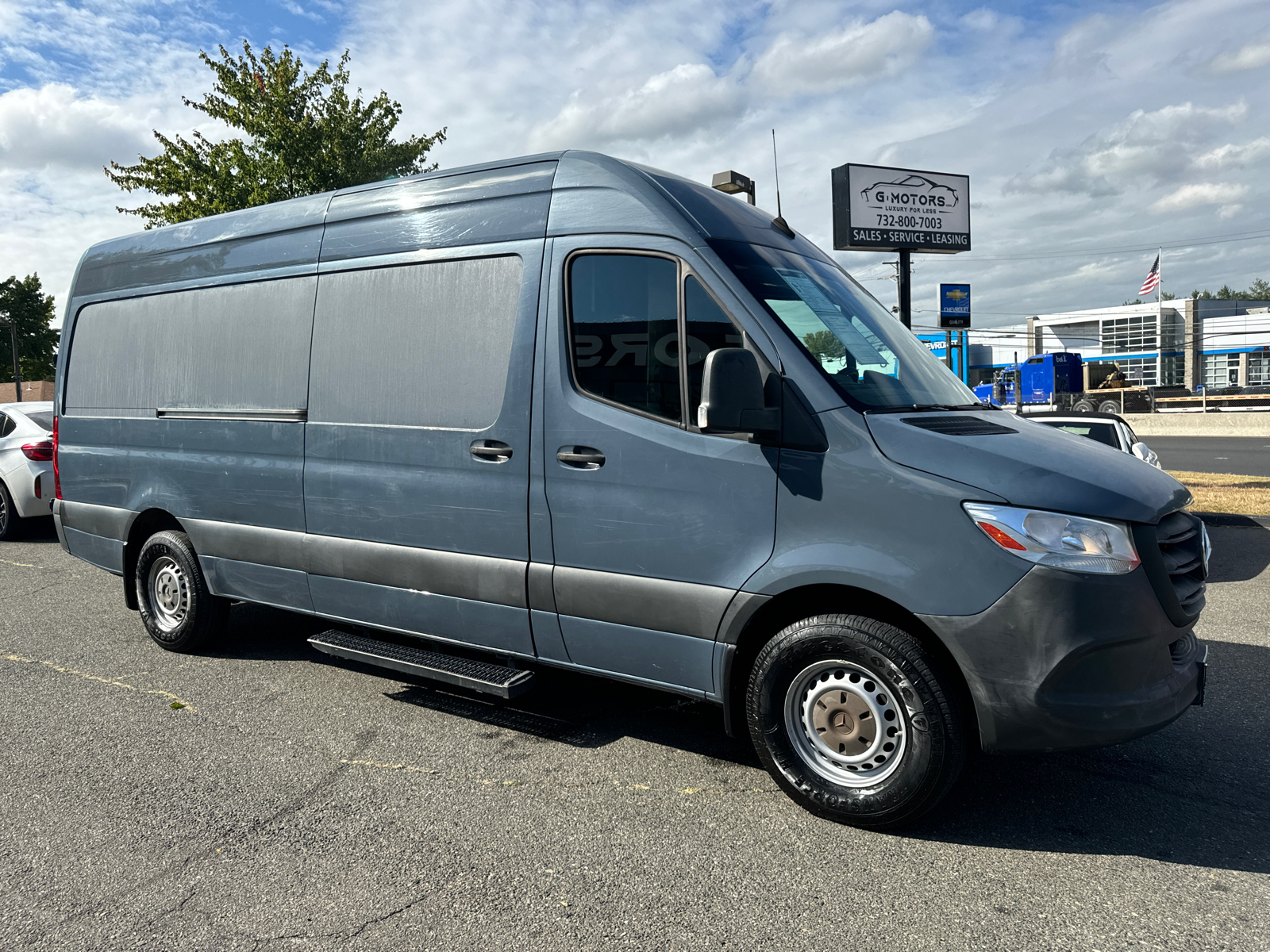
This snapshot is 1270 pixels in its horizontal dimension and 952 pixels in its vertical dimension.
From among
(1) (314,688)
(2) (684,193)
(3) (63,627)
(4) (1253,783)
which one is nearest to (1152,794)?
(4) (1253,783)

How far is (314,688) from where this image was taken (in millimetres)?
5141

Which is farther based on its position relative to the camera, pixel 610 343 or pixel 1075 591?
pixel 610 343

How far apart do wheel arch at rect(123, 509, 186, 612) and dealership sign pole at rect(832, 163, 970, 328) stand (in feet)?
46.6

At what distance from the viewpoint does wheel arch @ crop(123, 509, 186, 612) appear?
234 inches

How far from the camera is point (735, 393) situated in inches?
130

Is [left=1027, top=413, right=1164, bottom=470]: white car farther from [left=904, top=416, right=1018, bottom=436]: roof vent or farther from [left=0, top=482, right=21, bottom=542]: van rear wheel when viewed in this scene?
[left=0, top=482, right=21, bottom=542]: van rear wheel

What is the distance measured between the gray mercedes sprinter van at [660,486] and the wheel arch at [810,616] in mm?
12

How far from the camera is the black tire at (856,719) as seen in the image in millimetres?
3197

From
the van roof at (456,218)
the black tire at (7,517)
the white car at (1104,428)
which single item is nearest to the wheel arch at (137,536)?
the van roof at (456,218)

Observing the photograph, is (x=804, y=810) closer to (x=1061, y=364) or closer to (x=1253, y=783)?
(x=1253, y=783)

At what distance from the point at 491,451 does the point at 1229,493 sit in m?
11.2

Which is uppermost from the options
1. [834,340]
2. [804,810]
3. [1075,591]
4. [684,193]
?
[684,193]

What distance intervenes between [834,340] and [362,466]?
240 centimetres

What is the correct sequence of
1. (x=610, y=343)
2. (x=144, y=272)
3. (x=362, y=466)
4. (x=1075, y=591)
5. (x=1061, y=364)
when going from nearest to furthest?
(x=1075, y=591) < (x=610, y=343) < (x=362, y=466) < (x=144, y=272) < (x=1061, y=364)
